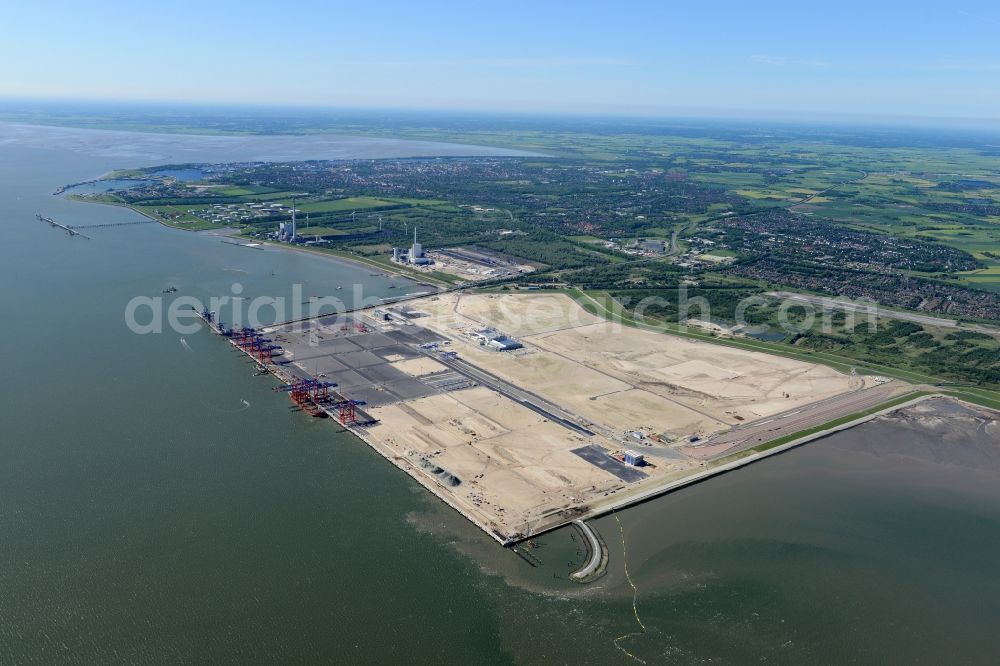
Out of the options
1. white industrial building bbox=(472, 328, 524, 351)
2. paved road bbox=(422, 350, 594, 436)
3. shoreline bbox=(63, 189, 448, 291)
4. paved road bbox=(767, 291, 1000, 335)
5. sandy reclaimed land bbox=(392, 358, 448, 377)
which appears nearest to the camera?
paved road bbox=(422, 350, 594, 436)

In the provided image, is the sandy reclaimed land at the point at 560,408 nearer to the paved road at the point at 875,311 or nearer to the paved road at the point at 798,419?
the paved road at the point at 798,419

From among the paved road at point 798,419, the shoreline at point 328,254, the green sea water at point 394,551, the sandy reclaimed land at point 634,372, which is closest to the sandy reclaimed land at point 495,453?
the green sea water at point 394,551

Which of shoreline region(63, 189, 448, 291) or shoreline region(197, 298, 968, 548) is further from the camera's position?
shoreline region(63, 189, 448, 291)

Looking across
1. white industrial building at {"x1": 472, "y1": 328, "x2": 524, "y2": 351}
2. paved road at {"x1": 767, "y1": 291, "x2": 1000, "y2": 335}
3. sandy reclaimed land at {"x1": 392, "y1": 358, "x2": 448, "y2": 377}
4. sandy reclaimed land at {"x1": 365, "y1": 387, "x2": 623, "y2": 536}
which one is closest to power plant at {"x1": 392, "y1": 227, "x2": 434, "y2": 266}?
white industrial building at {"x1": 472, "y1": 328, "x2": 524, "y2": 351}

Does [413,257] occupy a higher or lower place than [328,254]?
higher

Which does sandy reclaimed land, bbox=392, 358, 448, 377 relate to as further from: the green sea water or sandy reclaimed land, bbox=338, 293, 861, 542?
the green sea water

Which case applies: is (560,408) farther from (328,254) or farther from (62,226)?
(62,226)

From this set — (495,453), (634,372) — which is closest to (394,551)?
(495,453)

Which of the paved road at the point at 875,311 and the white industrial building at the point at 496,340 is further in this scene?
the paved road at the point at 875,311
